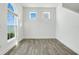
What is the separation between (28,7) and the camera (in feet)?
33.9

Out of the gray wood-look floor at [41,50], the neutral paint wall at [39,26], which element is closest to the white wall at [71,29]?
the gray wood-look floor at [41,50]

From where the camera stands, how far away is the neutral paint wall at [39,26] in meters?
10.4

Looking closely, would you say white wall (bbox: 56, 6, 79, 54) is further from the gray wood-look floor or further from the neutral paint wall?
the neutral paint wall

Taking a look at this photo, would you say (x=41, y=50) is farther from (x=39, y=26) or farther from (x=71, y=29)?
(x=39, y=26)

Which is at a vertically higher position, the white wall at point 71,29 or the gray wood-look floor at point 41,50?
the white wall at point 71,29

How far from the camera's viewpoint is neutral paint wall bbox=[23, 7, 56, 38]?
10375 millimetres

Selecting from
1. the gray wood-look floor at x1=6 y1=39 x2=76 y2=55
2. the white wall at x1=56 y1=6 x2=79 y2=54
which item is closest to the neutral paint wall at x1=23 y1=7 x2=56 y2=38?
the white wall at x1=56 y1=6 x2=79 y2=54

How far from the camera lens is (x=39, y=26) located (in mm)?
10484

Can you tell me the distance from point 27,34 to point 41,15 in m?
1.97

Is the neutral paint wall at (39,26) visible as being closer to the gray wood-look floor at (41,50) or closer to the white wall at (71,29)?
the white wall at (71,29)
